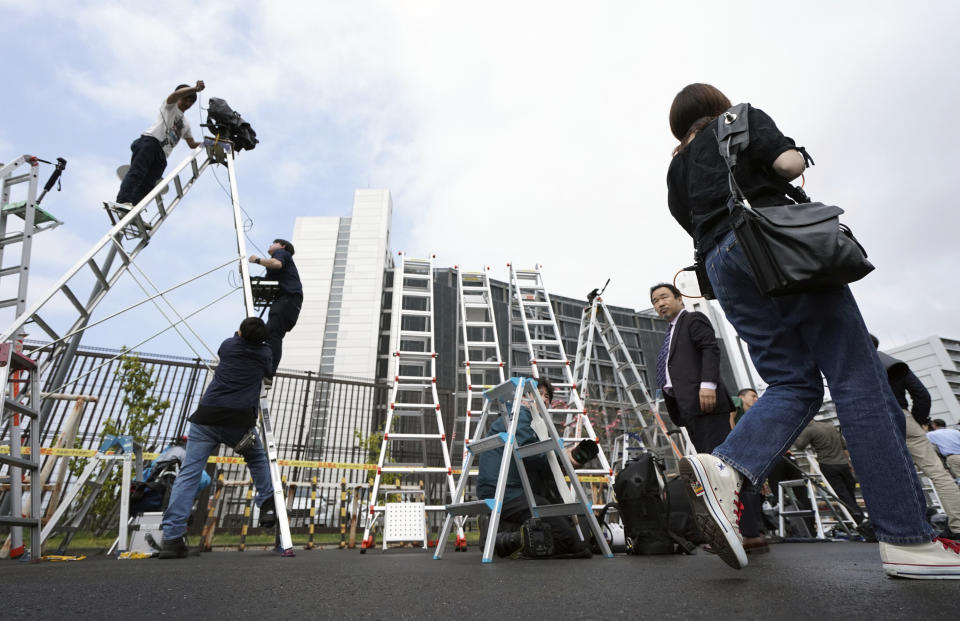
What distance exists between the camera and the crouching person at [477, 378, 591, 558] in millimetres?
3037

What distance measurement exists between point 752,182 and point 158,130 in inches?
190

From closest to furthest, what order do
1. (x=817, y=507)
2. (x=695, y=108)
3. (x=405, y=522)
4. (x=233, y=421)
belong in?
(x=695, y=108) → (x=233, y=421) → (x=405, y=522) → (x=817, y=507)

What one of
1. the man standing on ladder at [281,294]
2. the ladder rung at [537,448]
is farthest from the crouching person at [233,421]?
the ladder rung at [537,448]

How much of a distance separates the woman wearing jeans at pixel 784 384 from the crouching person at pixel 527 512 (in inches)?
67.9

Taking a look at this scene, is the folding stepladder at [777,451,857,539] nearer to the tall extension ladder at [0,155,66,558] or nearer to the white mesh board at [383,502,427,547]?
the white mesh board at [383,502,427,547]

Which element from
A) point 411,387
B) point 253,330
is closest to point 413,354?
point 411,387

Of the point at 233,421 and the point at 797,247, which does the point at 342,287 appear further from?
the point at 797,247

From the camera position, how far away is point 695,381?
312 centimetres

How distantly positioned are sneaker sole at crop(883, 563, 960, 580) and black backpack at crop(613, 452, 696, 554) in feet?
6.90

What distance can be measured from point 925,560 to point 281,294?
4507mm

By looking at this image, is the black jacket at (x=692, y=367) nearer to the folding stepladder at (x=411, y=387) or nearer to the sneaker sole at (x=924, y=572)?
the sneaker sole at (x=924, y=572)

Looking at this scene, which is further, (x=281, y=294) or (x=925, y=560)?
(x=281, y=294)

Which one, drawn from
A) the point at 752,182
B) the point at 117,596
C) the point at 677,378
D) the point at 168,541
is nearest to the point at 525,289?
the point at 677,378

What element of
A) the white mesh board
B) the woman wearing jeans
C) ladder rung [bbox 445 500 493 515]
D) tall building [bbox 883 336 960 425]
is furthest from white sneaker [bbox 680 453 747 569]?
tall building [bbox 883 336 960 425]
